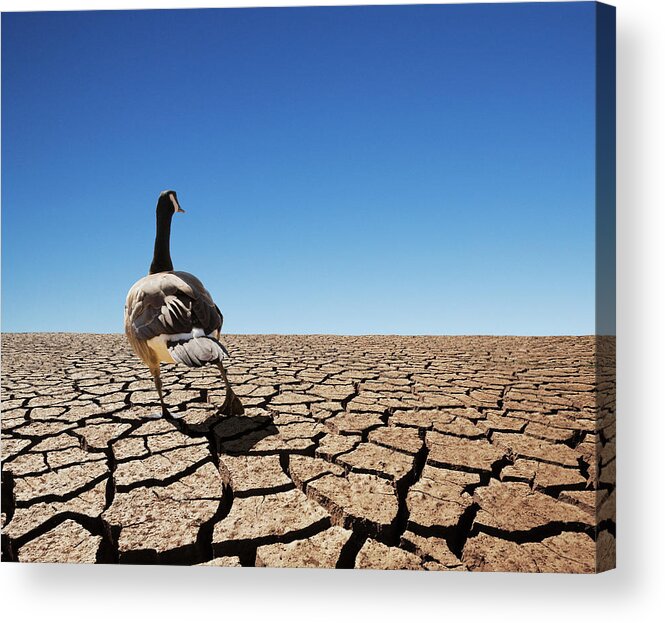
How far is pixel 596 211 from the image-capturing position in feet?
5.83

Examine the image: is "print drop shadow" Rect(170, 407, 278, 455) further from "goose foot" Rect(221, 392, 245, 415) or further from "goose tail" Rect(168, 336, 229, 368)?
"goose tail" Rect(168, 336, 229, 368)

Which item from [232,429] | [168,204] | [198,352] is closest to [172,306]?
[198,352]

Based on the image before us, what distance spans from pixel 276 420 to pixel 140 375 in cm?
152

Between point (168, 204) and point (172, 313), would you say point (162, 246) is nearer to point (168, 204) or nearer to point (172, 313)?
point (168, 204)

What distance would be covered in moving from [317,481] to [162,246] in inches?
44.8

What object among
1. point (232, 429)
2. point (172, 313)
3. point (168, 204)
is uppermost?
point (168, 204)

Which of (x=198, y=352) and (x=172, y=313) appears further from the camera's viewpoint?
(x=172, y=313)

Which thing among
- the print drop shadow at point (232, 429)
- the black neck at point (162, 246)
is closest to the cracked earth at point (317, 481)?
the print drop shadow at point (232, 429)

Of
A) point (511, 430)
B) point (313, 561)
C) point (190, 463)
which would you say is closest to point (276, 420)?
point (190, 463)

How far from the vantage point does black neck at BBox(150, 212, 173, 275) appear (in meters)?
1.98

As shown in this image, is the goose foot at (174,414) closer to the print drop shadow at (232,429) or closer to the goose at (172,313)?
the print drop shadow at (232,429)

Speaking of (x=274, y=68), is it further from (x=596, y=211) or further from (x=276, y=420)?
(x=276, y=420)

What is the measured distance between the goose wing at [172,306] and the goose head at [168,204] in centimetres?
31

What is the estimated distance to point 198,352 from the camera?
82.3 inches
